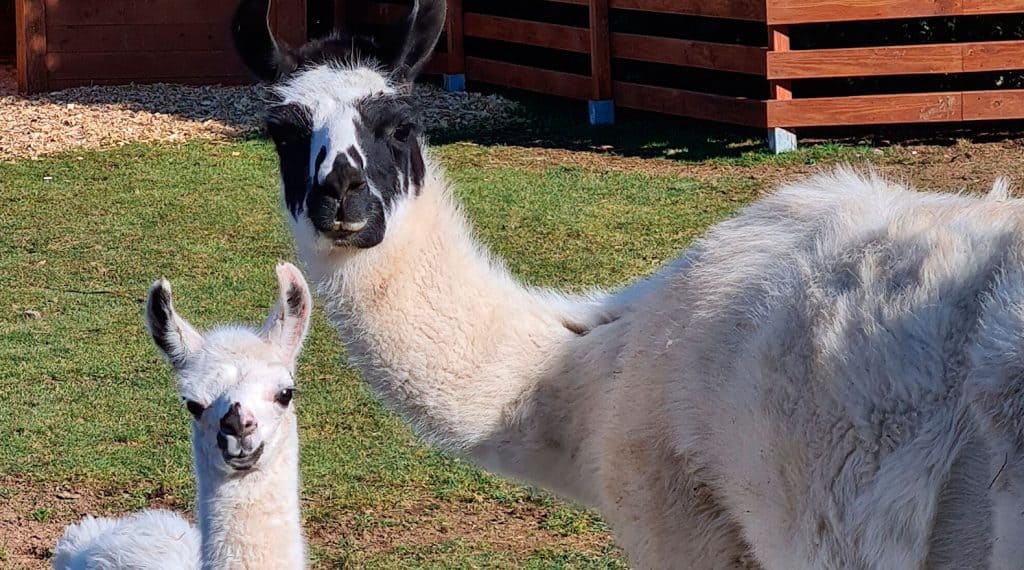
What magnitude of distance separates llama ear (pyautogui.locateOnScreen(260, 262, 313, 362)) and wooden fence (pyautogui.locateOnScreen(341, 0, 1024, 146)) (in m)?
8.75

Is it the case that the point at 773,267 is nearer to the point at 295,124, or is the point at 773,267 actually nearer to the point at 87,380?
the point at 295,124

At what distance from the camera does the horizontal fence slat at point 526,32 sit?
15.1 metres

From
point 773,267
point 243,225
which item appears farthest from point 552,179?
point 773,267

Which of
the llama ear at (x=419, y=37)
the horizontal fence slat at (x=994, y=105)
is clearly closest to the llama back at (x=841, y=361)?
the llama ear at (x=419, y=37)

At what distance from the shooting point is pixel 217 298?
9234 mm

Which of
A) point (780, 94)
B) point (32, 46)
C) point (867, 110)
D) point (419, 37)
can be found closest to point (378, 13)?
point (32, 46)

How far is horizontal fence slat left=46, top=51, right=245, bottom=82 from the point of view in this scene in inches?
704

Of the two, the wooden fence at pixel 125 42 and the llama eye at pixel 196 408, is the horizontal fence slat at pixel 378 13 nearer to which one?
the wooden fence at pixel 125 42

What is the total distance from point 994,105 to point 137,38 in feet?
36.3

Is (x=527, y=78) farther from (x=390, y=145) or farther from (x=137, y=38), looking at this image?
(x=390, y=145)

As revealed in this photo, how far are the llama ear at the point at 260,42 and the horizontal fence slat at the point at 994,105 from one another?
8.83m

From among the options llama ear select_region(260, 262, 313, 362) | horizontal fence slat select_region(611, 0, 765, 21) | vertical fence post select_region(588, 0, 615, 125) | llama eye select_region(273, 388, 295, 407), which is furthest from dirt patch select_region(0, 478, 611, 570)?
vertical fence post select_region(588, 0, 615, 125)

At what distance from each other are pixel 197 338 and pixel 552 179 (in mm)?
8273

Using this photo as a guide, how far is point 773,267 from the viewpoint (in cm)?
378
